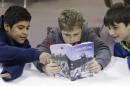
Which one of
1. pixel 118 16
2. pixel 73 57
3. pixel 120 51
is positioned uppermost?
pixel 118 16

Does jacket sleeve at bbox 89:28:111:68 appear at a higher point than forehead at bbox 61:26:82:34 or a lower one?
lower

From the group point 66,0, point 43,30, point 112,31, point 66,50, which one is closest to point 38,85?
point 66,50

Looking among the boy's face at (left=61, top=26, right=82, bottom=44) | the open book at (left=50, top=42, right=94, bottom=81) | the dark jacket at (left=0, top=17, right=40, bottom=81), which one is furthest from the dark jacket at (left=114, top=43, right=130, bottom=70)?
the dark jacket at (left=0, top=17, right=40, bottom=81)

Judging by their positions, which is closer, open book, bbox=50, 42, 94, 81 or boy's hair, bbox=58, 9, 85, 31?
open book, bbox=50, 42, 94, 81

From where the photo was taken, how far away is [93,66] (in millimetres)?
1330

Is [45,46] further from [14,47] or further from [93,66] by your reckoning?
[93,66]

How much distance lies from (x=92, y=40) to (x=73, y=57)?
0.41m

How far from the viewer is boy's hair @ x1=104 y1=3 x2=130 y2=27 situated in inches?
59.0

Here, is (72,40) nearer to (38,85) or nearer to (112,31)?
(112,31)

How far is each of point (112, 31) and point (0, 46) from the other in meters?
0.57

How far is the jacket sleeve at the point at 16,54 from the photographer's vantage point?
136cm

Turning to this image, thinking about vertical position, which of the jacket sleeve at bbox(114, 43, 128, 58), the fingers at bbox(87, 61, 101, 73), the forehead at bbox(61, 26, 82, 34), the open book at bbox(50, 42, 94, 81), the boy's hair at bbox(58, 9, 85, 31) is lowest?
the jacket sleeve at bbox(114, 43, 128, 58)

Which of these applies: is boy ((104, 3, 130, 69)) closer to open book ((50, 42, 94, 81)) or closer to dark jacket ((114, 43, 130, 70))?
dark jacket ((114, 43, 130, 70))

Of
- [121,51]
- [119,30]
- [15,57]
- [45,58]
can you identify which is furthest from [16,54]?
[121,51]
